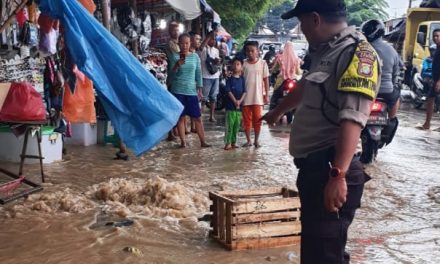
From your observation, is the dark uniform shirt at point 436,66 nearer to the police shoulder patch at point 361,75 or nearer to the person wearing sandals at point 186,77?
the person wearing sandals at point 186,77

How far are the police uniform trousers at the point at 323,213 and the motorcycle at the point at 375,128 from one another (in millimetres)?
4532

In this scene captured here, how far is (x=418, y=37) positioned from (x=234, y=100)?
403 inches

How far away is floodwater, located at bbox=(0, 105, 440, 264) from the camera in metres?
4.18

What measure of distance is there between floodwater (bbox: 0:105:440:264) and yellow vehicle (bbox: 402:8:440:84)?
9.16m

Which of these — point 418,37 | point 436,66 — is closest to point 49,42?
point 436,66

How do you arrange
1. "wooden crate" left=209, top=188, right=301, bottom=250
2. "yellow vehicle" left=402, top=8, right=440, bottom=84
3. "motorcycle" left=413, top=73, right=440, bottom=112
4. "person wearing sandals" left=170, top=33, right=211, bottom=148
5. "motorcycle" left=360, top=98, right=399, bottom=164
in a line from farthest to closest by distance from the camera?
"yellow vehicle" left=402, top=8, right=440, bottom=84 → "motorcycle" left=413, top=73, right=440, bottom=112 → "person wearing sandals" left=170, top=33, right=211, bottom=148 → "motorcycle" left=360, top=98, right=399, bottom=164 → "wooden crate" left=209, top=188, right=301, bottom=250

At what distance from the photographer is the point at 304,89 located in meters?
2.82

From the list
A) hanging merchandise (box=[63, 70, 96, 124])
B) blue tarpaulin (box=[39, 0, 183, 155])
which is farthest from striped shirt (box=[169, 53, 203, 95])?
blue tarpaulin (box=[39, 0, 183, 155])

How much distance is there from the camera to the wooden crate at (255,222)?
415 centimetres

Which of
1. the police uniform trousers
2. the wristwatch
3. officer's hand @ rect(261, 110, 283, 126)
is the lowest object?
the police uniform trousers

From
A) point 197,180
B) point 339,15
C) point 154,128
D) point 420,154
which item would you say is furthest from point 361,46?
point 420,154

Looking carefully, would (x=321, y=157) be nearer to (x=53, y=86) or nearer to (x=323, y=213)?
(x=323, y=213)

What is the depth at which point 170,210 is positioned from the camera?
504cm

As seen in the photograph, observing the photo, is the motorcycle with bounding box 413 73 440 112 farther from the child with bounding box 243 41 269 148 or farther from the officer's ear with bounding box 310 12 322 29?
the officer's ear with bounding box 310 12 322 29
